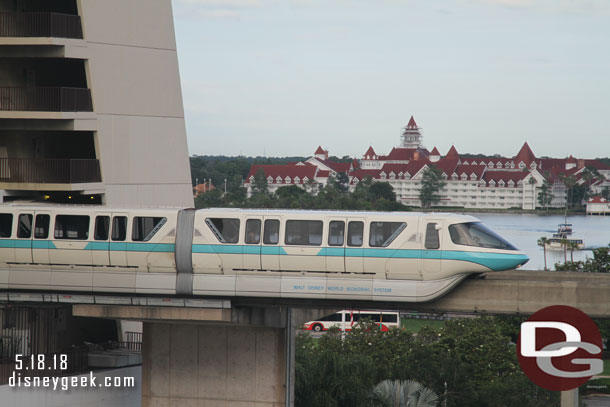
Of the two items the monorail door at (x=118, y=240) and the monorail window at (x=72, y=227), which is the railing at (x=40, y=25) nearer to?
the monorail window at (x=72, y=227)

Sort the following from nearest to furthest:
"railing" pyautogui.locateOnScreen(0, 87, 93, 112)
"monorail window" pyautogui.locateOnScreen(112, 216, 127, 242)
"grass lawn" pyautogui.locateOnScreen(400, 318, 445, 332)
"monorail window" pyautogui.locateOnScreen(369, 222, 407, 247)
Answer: "monorail window" pyautogui.locateOnScreen(369, 222, 407, 247)
"monorail window" pyautogui.locateOnScreen(112, 216, 127, 242)
"railing" pyautogui.locateOnScreen(0, 87, 93, 112)
"grass lawn" pyautogui.locateOnScreen(400, 318, 445, 332)

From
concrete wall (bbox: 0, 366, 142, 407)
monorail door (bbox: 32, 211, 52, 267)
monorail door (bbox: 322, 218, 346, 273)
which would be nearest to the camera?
monorail door (bbox: 322, 218, 346, 273)

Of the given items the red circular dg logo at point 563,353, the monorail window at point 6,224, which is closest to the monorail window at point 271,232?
the monorail window at point 6,224

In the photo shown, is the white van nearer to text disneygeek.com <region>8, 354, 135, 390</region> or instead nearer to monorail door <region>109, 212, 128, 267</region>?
text disneygeek.com <region>8, 354, 135, 390</region>

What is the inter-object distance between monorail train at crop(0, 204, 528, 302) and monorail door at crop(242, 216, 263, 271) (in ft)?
0.09

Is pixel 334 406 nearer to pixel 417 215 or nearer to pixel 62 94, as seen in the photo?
pixel 417 215

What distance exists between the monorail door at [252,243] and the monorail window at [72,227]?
4756mm

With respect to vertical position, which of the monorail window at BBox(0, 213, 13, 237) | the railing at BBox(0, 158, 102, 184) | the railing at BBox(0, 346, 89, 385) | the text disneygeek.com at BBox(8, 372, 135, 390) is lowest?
the text disneygeek.com at BBox(8, 372, 135, 390)

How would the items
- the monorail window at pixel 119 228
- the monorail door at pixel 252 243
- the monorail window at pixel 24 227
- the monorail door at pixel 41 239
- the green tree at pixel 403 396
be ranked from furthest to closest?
the green tree at pixel 403 396
the monorail window at pixel 24 227
the monorail door at pixel 41 239
the monorail window at pixel 119 228
the monorail door at pixel 252 243

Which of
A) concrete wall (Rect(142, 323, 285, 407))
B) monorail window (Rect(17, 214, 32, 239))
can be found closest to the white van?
concrete wall (Rect(142, 323, 285, 407))

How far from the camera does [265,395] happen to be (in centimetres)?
2581

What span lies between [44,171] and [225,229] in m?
10.4

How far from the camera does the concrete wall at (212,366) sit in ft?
85.0

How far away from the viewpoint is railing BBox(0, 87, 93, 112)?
1216 inches
